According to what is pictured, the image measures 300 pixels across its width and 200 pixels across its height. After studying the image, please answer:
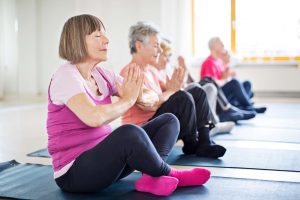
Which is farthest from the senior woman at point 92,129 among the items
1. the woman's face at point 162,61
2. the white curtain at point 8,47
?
the white curtain at point 8,47

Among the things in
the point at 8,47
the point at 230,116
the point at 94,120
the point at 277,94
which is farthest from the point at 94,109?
the point at 277,94

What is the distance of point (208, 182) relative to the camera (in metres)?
2.11

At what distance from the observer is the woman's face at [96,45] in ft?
5.96

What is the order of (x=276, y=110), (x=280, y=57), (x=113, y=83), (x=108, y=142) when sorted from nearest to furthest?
(x=108, y=142)
(x=113, y=83)
(x=276, y=110)
(x=280, y=57)

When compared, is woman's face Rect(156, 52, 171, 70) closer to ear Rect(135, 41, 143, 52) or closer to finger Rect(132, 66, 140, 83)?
ear Rect(135, 41, 143, 52)

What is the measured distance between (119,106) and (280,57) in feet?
18.5

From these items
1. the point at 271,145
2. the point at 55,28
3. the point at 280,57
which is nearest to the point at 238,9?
the point at 280,57

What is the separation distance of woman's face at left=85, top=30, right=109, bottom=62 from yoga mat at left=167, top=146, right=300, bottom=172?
97 centimetres

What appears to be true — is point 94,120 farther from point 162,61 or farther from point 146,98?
point 162,61

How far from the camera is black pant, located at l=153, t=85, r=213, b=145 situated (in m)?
2.57

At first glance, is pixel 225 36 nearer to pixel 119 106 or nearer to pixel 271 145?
pixel 271 145

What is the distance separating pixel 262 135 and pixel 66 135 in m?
2.13

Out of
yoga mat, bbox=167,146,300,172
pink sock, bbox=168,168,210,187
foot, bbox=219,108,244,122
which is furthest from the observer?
foot, bbox=219,108,244,122

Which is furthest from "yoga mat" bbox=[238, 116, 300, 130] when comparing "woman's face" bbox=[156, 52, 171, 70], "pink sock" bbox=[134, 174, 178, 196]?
"pink sock" bbox=[134, 174, 178, 196]
